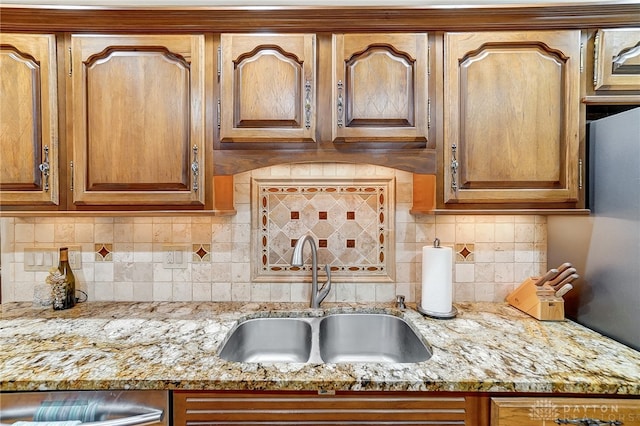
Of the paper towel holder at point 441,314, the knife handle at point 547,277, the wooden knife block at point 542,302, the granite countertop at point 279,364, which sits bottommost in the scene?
the granite countertop at point 279,364

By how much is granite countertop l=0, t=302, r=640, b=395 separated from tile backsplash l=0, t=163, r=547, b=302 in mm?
218

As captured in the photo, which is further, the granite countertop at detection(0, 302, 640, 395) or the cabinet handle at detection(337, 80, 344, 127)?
the cabinet handle at detection(337, 80, 344, 127)

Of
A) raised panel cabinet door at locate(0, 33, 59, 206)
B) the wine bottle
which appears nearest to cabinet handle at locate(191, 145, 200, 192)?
raised panel cabinet door at locate(0, 33, 59, 206)

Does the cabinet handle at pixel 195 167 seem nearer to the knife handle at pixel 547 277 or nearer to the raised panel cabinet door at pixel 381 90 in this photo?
the raised panel cabinet door at pixel 381 90

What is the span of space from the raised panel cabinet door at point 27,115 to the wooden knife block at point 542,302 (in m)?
2.14

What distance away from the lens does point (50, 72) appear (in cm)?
125

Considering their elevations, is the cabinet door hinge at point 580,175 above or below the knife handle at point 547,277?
above

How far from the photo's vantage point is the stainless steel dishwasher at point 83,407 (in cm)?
92

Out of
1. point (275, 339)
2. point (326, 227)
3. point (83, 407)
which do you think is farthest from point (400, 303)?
point (83, 407)

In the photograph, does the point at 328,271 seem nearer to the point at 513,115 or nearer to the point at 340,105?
the point at 340,105

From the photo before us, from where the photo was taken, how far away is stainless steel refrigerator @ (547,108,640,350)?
3.52 feet

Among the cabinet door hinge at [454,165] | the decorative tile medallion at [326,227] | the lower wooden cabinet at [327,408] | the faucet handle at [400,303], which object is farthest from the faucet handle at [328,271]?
the cabinet door hinge at [454,165]

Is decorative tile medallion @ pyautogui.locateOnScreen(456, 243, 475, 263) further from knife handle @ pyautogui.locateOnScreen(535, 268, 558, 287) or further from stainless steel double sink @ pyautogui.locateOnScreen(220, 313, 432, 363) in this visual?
stainless steel double sink @ pyautogui.locateOnScreen(220, 313, 432, 363)

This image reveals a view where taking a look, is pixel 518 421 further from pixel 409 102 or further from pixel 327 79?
pixel 327 79
